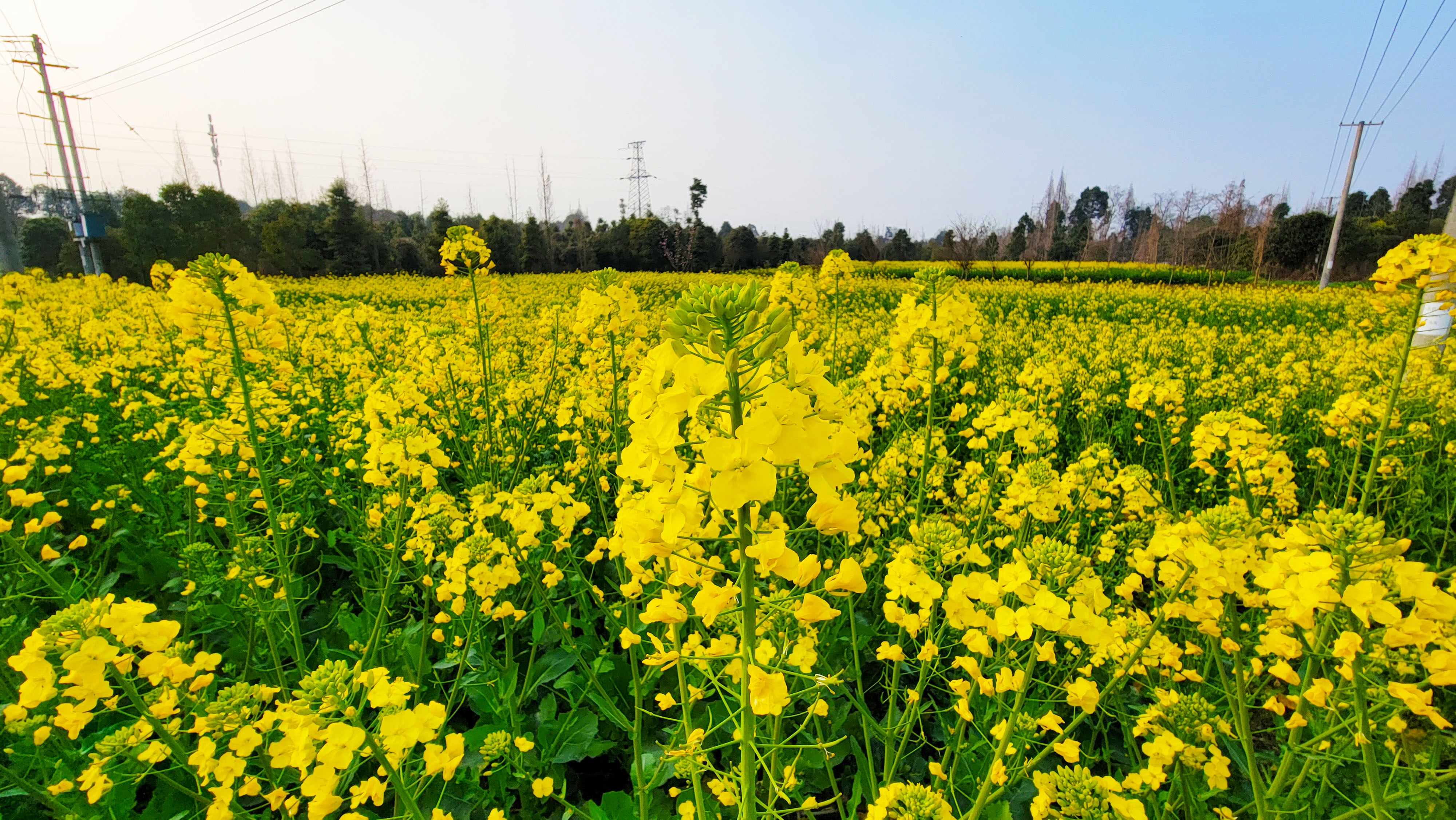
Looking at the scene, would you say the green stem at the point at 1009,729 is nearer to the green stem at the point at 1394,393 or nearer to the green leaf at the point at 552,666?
the green leaf at the point at 552,666

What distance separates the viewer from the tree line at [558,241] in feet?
86.3

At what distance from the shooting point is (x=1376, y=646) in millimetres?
1340

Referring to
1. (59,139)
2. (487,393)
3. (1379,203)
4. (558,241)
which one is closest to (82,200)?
(59,139)

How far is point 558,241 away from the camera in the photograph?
38.0 metres

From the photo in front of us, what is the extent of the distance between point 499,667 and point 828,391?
2020 mm

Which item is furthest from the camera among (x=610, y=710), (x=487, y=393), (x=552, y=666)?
(x=487, y=393)

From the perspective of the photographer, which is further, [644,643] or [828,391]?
[644,643]

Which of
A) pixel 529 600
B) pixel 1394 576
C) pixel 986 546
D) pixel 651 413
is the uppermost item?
pixel 651 413

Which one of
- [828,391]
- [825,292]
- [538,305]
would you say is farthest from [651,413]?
[538,305]

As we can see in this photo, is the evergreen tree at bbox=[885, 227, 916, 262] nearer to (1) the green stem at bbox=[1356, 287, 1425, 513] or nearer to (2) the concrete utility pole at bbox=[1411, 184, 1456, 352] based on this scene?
(2) the concrete utility pole at bbox=[1411, 184, 1456, 352]

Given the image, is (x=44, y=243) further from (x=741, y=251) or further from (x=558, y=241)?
(x=741, y=251)

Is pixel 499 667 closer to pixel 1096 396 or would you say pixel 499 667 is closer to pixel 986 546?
pixel 986 546

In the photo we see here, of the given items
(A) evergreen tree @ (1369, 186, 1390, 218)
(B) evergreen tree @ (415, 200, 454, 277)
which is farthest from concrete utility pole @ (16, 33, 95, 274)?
(A) evergreen tree @ (1369, 186, 1390, 218)

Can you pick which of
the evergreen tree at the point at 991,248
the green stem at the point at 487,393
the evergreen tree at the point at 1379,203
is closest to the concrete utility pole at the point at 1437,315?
the green stem at the point at 487,393
